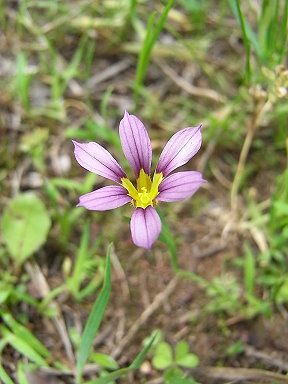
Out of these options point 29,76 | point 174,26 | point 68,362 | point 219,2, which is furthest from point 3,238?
point 219,2

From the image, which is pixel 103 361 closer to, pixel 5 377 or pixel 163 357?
pixel 163 357

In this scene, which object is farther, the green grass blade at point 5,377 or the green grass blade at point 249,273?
the green grass blade at point 249,273

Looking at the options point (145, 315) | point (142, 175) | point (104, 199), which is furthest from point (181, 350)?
point (104, 199)

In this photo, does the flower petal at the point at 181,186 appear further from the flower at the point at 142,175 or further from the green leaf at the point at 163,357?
the green leaf at the point at 163,357

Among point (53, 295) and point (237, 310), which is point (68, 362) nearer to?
point (53, 295)

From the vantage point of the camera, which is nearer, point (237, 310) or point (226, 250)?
point (237, 310)

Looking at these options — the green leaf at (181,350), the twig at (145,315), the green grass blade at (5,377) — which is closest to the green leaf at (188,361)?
the green leaf at (181,350)

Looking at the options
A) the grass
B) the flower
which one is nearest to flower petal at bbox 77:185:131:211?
the flower

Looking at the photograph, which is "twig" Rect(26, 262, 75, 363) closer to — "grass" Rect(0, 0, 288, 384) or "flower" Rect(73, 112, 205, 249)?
"grass" Rect(0, 0, 288, 384)
